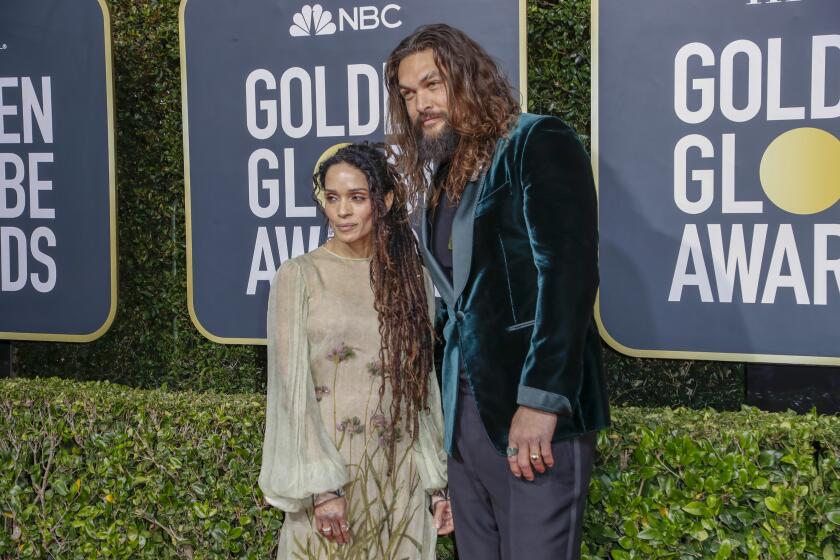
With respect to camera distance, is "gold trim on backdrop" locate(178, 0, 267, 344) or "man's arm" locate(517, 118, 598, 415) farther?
"gold trim on backdrop" locate(178, 0, 267, 344)

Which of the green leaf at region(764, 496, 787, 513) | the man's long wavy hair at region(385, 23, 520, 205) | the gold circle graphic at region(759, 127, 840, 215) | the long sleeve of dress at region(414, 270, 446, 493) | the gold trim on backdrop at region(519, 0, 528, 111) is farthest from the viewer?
the gold trim on backdrop at region(519, 0, 528, 111)

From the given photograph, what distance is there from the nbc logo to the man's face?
4.32 feet

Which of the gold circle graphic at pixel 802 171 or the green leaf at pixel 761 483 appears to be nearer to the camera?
the green leaf at pixel 761 483

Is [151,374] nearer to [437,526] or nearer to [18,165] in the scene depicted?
[18,165]

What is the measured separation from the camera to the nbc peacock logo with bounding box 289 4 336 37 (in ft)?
11.5

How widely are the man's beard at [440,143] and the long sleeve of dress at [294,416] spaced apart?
50 centimetres

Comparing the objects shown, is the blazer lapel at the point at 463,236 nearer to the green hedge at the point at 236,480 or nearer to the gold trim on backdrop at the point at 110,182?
the green hedge at the point at 236,480

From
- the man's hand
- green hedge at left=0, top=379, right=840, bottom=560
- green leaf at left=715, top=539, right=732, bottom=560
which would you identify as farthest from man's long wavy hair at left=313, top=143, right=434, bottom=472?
green leaf at left=715, top=539, right=732, bottom=560

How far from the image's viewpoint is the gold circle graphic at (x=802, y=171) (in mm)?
2955

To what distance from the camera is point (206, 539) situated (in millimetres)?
→ 3346

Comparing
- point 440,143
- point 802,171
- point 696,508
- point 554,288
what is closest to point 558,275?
point 554,288

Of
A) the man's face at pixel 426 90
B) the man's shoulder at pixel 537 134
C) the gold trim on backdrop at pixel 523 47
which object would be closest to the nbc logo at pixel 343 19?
the gold trim on backdrop at pixel 523 47

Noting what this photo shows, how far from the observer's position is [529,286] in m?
2.05

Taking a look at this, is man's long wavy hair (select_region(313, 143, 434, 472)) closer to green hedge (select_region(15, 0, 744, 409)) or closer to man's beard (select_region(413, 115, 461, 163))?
man's beard (select_region(413, 115, 461, 163))
